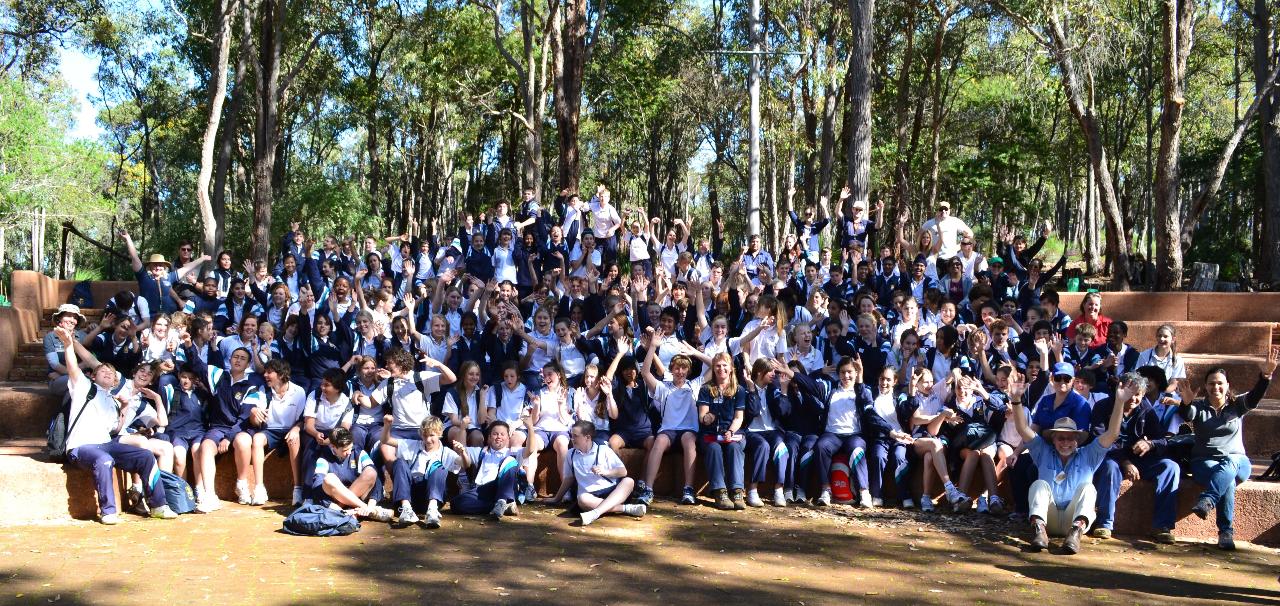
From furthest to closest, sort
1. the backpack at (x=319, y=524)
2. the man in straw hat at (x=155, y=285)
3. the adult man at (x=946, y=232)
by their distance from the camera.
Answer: the adult man at (x=946, y=232) → the man in straw hat at (x=155, y=285) → the backpack at (x=319, y=524)

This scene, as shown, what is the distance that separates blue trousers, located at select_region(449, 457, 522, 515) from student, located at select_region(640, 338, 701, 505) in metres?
1.24

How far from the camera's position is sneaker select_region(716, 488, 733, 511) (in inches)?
365

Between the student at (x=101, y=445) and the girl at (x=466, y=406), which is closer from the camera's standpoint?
the student at (x=101, y=445)

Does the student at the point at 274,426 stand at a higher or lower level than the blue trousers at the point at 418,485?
higher

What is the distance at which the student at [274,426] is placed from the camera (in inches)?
363

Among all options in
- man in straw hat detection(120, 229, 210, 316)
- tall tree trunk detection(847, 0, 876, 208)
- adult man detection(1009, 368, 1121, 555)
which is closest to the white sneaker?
man in straw hat detection(120, 229, 210, 316)

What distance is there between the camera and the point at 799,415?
31.9ft

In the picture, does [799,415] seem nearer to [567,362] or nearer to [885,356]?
[885,356]

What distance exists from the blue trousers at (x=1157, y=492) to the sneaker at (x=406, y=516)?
5661 mm

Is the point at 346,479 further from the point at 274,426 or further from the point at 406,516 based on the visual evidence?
the point at 274,426

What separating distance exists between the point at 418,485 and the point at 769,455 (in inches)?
129

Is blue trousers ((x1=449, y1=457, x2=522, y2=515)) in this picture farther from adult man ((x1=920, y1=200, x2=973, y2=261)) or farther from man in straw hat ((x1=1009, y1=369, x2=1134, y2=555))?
adult man ((x1=920, y1=200, x2=973, y2=261))

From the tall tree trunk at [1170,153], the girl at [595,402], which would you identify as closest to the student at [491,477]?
the girl at [595,402]

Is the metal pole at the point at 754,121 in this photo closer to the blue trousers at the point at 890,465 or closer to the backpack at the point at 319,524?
the blue trousers at the point at 890,465
